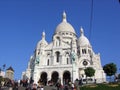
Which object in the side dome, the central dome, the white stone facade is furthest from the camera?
the central dome

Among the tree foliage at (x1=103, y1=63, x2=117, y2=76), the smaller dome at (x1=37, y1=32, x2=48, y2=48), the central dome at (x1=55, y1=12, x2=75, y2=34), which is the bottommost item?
the tree foliage at (x1=103, y1=63, x2=117, y2=76)

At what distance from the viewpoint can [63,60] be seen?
66.9 m

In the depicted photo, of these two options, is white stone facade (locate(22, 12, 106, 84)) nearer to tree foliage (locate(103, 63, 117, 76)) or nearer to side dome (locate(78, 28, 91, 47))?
side dome (locate(78, 28, 91, 47))

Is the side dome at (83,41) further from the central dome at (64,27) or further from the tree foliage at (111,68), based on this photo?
the tree foliage at (111,68)

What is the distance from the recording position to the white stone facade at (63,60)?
63.1 meters

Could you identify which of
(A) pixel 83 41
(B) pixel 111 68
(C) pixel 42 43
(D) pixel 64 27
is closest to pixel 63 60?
(C) pixel 42 43

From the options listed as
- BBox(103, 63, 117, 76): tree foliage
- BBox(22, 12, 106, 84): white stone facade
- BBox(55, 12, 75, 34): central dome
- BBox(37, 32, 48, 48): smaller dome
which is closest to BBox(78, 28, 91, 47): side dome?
BBox(22, 12, 106, 84): white stone facade

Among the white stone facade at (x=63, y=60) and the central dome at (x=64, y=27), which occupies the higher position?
the central dome at (x=64, y=27)

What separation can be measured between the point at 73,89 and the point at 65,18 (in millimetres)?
64375

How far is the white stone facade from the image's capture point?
2483 inches

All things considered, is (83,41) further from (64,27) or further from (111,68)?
(111,68)

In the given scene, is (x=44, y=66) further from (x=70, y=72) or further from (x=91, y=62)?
(x=91, y=62)

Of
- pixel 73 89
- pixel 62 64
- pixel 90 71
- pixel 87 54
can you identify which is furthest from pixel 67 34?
pixel 73 89

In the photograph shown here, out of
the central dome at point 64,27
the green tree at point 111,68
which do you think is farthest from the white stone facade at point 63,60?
the green tree at point 111,68
